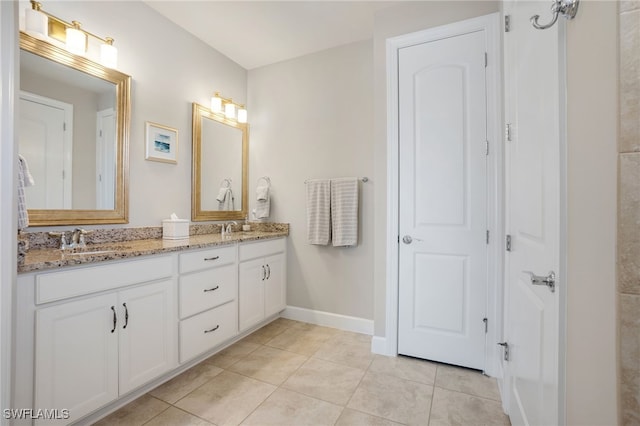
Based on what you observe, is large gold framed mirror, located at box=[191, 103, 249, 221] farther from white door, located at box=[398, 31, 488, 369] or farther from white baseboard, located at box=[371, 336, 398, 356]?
white baseboard, located at box=[371, 336, 398, 356]

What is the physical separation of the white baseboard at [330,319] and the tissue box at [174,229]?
4.55 ft

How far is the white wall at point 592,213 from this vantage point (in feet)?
1.99

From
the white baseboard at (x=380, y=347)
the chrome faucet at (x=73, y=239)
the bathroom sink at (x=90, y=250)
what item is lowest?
the white baseboard at (x=380, y=347)

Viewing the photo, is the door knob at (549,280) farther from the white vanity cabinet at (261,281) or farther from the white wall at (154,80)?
the white wall at (154,80)

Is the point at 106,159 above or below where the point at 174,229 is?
above

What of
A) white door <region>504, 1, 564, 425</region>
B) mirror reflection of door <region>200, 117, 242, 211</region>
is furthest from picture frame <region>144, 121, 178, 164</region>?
white door <region>504, 1, 564, 425</region>

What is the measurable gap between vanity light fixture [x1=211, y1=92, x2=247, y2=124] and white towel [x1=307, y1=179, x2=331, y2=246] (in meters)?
1.12

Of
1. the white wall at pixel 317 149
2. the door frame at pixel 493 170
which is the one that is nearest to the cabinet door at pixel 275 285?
the white wall at pixel 317 149

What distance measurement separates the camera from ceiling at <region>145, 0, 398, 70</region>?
7.33ft

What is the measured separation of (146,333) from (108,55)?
188 centimetres

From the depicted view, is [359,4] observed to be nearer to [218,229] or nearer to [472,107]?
[472,107]

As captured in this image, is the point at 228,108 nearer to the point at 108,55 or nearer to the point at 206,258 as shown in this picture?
the point at 108,55

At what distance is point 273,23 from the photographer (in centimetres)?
244

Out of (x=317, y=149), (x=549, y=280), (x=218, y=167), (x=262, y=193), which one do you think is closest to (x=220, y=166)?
(x=218, y=167)
